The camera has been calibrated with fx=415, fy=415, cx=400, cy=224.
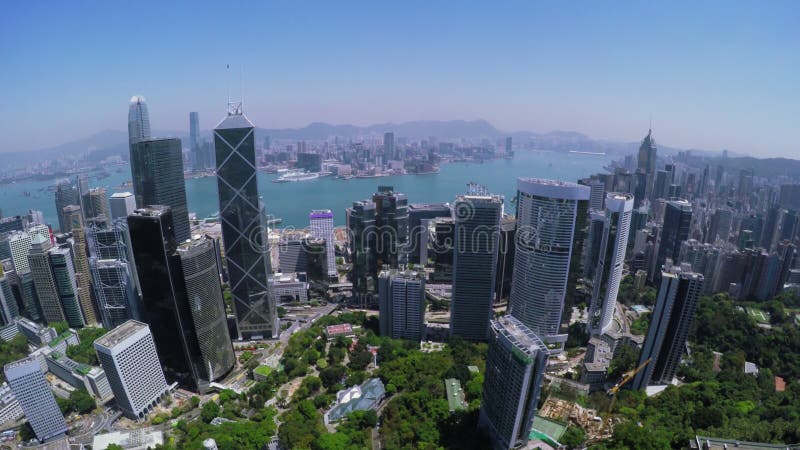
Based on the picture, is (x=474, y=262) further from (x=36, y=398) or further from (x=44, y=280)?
(x=44, y=280)

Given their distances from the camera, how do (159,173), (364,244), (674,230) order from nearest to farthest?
(159,173) < (364,244) < (674,230)

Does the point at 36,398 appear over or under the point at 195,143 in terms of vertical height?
under

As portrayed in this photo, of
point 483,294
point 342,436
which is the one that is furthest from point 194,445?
point 483,294

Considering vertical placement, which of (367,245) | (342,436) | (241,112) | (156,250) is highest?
(241,112)

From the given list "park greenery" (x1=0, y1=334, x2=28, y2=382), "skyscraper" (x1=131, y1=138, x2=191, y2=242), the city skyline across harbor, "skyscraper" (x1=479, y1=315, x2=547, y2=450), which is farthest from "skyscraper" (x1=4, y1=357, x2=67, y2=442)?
the city skyline across harbor

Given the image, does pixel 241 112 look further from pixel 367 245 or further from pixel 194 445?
pixel 194 445

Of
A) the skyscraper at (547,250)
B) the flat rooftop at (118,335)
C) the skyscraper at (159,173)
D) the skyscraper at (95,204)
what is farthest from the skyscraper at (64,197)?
the skyscraper at (547,250)

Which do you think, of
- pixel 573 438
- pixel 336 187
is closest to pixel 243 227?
pixel 573 438
